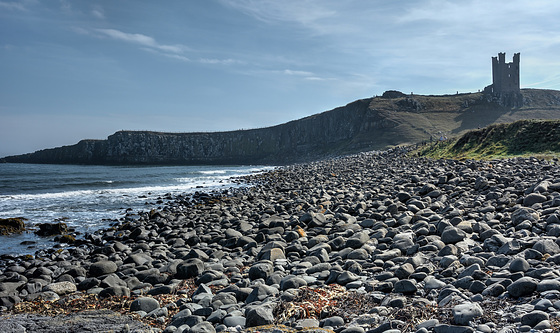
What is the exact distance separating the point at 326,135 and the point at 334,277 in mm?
117220

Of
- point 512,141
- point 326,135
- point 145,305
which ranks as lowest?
point 145,305

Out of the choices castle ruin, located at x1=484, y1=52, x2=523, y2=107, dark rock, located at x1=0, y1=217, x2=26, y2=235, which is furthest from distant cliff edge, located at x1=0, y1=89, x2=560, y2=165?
dark rock, located at x1=0, y1=217, x2=26, y2=235

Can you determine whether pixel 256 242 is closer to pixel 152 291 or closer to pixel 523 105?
pixel 152 291

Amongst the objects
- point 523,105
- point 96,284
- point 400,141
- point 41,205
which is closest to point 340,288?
point 96,284

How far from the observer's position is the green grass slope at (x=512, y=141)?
80.2 feet

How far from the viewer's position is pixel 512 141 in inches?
1077

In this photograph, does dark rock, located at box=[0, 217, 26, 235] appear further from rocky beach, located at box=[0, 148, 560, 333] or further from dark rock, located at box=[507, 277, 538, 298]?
dark rock, located at box=[507, 277, 538, 298]

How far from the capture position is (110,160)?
152750 millimetres

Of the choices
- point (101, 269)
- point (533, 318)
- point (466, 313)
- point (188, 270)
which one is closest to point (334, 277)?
point (466, 313)

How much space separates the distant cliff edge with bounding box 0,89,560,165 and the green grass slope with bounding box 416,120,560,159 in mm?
44517

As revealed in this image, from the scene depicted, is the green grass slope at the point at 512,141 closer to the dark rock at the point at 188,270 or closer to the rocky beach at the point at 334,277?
the rocky beach at the point at 334,277

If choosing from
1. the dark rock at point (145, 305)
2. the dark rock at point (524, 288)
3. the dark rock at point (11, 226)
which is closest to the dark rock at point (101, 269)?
the dark rock at point (145, 305)

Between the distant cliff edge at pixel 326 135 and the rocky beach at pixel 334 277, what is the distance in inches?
Result: 2811

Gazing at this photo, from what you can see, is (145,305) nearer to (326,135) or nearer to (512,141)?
(512,141)
